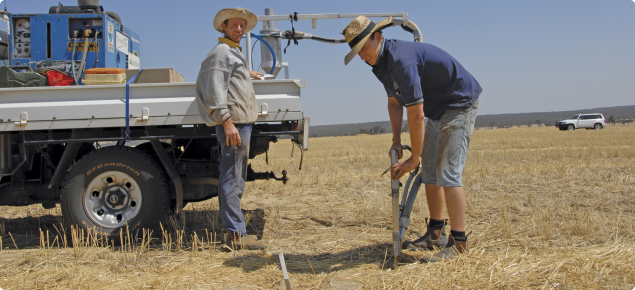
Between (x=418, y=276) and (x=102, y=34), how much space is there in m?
4.53

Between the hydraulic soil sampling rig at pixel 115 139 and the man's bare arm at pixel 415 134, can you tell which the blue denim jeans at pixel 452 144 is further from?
the hydraulic soil sampling rig at pixel 115 139

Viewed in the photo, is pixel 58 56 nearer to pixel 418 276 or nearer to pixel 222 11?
pixel 222 11

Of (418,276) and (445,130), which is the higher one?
(445,130)

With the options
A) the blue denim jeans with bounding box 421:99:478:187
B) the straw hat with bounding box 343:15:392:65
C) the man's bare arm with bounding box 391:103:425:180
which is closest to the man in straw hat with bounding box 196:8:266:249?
the straw hat with bounding box 343:15:392:65

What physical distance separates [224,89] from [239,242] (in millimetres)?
1329

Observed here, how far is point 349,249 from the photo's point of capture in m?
3.85

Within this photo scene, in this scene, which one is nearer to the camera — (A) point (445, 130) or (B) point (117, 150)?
(A) point (445, 130)

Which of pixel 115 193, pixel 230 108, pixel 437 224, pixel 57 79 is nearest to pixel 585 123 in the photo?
pixel 437 224

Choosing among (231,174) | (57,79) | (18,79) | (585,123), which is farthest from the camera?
(585,123)

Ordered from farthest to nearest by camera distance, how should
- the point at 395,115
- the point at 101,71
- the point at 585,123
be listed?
the point at 585,123 → the point at 101,71 → the point at 395,115

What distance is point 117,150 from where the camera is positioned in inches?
165

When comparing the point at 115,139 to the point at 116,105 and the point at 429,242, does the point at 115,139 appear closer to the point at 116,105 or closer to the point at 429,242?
the point at 116,105

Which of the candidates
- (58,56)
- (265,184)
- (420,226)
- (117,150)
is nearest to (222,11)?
(117,150)

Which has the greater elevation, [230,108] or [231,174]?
[230,108]
